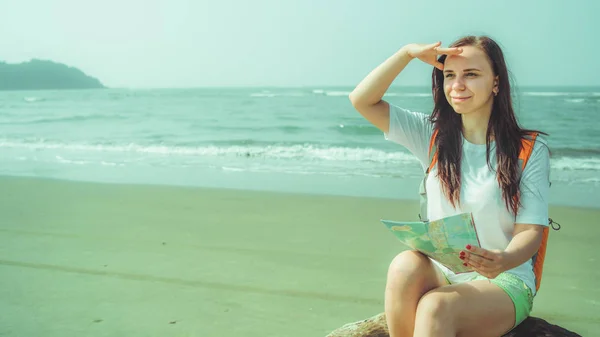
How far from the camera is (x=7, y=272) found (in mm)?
5133

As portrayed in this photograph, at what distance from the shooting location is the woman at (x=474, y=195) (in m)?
2.49

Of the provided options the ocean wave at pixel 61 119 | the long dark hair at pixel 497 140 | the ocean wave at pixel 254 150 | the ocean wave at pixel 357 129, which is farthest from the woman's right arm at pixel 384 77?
the ocean wave at pixel 61 119

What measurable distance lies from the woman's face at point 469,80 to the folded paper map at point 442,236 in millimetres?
602

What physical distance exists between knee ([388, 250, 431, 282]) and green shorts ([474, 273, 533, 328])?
11.0 inches

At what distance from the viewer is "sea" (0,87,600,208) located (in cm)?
1020

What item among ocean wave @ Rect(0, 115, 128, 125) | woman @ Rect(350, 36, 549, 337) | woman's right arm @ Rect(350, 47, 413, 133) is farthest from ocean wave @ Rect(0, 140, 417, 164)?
woman @ Rect(350, 36, 549, 337)

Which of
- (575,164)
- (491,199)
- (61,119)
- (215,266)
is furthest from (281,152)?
(61,119)

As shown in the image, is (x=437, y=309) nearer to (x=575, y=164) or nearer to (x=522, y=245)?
(x=522, y=245)

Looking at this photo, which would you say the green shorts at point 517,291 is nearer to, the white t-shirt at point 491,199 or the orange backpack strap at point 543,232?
the white t-shirt at point 491,199

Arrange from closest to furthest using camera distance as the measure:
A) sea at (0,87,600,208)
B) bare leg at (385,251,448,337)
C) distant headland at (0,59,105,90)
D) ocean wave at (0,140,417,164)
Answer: bare leg at (385,251,448,337)
sea at (0,87,600,208)
ocean wave at (0,140,417,164)
distant headland at (0,59,105,90)

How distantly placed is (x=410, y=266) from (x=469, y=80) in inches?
32.8

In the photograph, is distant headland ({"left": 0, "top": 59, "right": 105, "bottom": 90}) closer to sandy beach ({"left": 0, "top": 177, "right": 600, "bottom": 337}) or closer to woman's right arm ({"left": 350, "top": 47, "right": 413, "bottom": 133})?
sandy beach ({"left": 0, "top": 177, "right": 600, "bottom": 337})

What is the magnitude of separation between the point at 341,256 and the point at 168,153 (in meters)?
11.0

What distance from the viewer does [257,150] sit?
53.6ft
